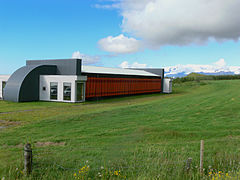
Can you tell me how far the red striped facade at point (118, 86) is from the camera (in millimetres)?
27547

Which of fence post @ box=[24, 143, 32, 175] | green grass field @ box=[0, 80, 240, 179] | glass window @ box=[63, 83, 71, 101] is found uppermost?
glass window @ box=[63, 83, 71, 101]

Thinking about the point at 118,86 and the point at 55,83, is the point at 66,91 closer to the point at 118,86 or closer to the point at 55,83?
the point at 55,83

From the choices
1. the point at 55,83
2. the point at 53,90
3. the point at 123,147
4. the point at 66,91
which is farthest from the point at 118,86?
the point at 123,147

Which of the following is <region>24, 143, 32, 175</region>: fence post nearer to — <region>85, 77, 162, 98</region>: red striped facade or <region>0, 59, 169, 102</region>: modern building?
<region>0, 59, 169, 102</region>: modern building

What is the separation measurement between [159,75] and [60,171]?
137 feet

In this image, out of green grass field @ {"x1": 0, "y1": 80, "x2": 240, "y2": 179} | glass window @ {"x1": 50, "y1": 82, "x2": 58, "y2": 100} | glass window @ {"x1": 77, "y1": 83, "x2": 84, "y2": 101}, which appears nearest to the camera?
green grass field @ {"x1": 0, "y1": 80, "x2": 240, "y2": 179}

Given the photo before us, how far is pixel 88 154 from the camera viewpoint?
685cm

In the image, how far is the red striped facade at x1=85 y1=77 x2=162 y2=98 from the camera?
27.5 meters

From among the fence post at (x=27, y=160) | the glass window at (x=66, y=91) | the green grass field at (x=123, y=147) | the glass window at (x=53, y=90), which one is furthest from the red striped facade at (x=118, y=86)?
the fence post at (x=27, y=160)

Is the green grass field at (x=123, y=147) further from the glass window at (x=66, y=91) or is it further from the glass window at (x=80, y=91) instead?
the glass window at (x=80, y=91)

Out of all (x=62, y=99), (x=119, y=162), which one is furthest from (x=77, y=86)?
(x=119, y=162)

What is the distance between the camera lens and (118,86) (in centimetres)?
3284

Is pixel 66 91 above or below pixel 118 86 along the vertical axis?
below

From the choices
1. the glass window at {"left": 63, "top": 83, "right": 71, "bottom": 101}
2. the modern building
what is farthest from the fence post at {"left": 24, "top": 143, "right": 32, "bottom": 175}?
the glass window at {"left": 63, "top": 83, "right": 71, "bottom": 101}
